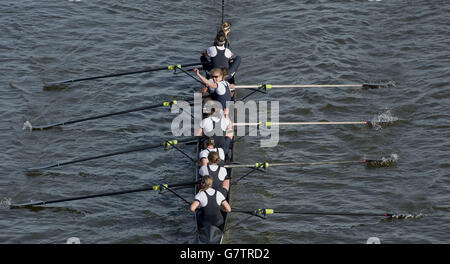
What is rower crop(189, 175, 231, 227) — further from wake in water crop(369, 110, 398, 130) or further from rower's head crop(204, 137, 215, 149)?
wake in water crop(369, 110, 398, 130)

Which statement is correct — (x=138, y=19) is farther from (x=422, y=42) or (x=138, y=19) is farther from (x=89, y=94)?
(x=422, y=42)

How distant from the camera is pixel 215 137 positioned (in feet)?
52.4

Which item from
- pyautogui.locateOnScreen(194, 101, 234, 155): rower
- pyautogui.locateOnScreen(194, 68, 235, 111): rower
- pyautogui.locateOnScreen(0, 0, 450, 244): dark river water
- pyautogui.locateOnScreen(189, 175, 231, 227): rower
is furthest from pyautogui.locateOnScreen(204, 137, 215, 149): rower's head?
pyautogui.locateOnScreen(194, 68, 235, 111): rower

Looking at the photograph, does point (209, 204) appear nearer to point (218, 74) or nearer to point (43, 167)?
point (218, 74)

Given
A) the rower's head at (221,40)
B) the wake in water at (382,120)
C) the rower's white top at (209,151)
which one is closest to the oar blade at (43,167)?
the rower's white top at (209,151)

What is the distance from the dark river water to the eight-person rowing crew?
1.23m

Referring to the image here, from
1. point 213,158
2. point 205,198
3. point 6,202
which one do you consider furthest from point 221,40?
point 6,202

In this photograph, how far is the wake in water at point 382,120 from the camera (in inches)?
762

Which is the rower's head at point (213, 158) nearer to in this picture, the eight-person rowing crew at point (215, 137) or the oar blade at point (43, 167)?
the eight-person rowing crew at point (215, 137)

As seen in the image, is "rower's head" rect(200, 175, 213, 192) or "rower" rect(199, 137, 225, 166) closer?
"rower's head" rect(200, 175, 213, 192)

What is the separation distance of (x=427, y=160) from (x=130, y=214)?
329 inches

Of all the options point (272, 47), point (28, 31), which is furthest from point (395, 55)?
point (28, 31)

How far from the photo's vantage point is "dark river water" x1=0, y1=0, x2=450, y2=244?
15.5 meters

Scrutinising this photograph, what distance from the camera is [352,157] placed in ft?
59.2
